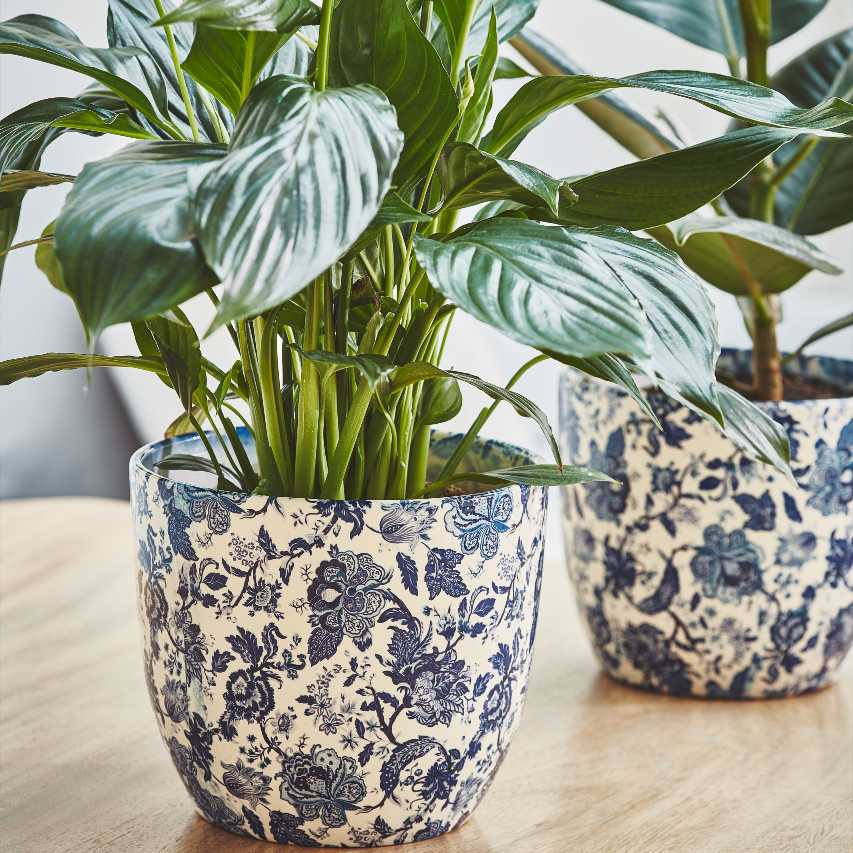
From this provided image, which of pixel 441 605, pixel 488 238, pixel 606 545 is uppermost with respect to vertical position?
pixel 488 238

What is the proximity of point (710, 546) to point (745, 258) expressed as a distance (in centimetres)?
19


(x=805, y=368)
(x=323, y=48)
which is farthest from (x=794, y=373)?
(x=323, y=48)

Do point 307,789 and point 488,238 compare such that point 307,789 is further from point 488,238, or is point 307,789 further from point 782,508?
point 782,508

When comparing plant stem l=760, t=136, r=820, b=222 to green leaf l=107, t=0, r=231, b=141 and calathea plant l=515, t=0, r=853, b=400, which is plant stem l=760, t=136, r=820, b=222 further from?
green leaf l=107, t=0, r=231, b=141

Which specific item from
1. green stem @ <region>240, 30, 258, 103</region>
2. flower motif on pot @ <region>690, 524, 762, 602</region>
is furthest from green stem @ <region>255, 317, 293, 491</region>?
flower motif on pot @ <region>690, 524, 762, 602</region>

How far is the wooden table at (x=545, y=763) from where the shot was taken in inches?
23.8

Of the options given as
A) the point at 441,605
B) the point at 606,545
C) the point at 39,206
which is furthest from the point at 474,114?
the point at 39,206

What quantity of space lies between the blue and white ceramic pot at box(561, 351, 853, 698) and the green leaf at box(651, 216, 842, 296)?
10 centimetres

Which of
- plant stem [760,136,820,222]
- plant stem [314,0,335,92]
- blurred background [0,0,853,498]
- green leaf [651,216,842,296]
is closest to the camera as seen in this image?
plant stem [314,0,335,92]

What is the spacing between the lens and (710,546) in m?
0.77

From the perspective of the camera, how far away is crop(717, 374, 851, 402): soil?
0.85 metres

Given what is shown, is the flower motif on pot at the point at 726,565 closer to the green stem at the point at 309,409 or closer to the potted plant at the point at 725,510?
the potted plant at the point at 725,510

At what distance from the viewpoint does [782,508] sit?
76 centimetres

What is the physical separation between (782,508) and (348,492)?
1.10 ft
